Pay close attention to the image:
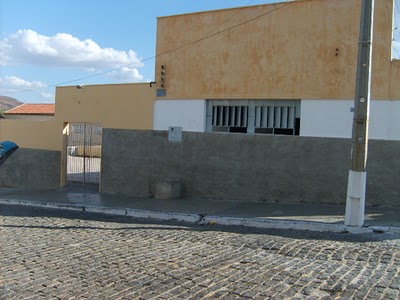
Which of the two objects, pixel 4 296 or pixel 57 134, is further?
pixel 57 134

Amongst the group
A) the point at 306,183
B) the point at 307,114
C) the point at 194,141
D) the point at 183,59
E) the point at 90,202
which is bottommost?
the point at 90,202

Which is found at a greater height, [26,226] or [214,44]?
[214,44]

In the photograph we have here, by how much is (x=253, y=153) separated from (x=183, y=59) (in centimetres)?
377

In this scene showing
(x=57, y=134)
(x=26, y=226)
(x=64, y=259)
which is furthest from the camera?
(x=57, y=134)

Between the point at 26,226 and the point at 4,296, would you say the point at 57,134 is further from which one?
the point at 4,296

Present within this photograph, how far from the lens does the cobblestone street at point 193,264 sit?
→ 15.6ft

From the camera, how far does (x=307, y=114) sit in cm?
1156

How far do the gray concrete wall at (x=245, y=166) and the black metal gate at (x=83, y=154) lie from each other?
5.59 ft

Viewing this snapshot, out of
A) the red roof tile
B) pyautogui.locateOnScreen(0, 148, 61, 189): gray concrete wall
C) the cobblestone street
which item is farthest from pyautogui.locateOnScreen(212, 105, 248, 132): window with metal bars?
the red roof tile

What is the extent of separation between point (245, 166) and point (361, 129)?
4191mm

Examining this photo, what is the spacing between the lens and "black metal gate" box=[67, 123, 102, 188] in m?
15.9

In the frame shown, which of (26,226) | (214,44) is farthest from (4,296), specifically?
(214,44)

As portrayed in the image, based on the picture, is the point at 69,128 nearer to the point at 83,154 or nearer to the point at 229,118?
the point at 83,154

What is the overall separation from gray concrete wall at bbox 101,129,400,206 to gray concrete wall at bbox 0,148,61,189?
2.57 metres
